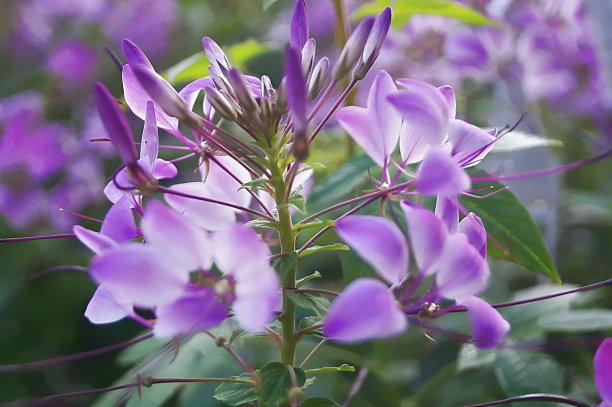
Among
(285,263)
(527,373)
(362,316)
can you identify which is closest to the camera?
(362,316)

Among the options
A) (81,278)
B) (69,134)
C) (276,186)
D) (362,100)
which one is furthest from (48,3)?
(276,186)

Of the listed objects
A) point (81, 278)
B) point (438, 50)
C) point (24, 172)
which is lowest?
point (81, 278)

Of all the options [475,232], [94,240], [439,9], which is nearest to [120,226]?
[94,240]

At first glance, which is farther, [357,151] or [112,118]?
[357,151]

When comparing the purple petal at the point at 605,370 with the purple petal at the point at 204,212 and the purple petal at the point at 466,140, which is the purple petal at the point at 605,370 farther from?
the purple petal at the point at 204,212

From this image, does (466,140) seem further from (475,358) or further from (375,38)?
(475,358)

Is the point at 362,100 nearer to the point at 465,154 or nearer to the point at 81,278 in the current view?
the point at 81,278

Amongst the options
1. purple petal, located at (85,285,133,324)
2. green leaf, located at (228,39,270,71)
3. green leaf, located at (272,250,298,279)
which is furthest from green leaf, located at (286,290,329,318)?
green leaf, located at (228,39,270,71)
